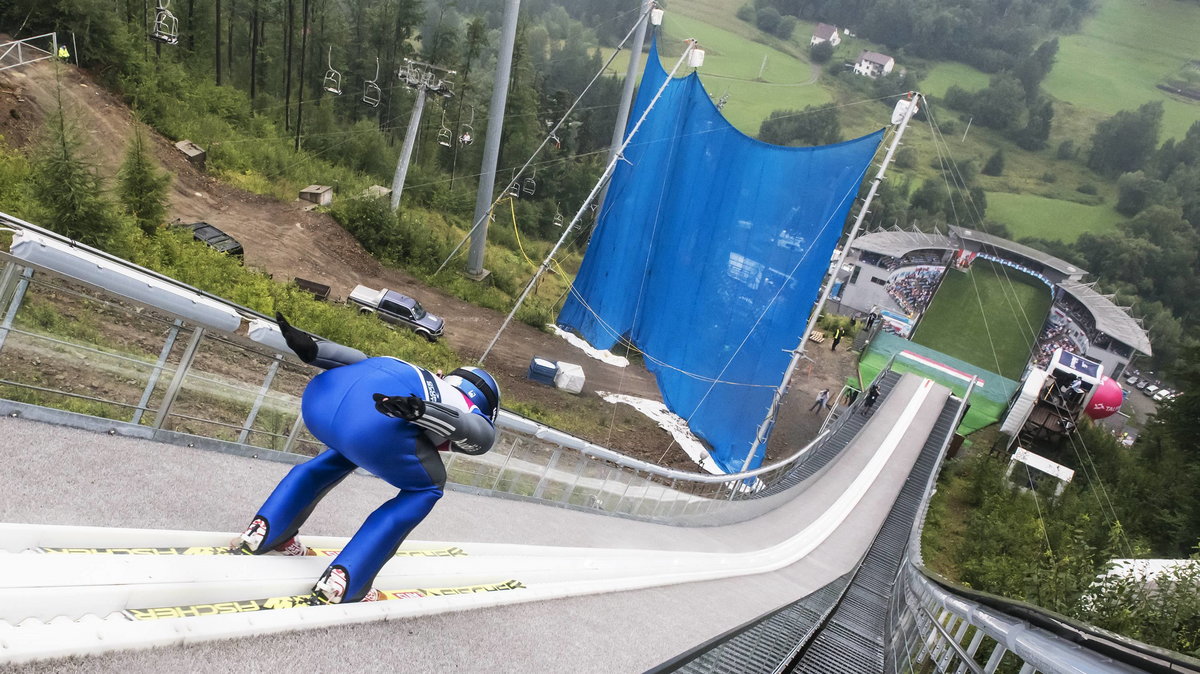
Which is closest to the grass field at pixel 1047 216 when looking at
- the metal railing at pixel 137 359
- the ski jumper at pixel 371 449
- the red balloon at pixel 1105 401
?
the red balloon at pixel 1105 401

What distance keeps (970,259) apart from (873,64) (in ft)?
295

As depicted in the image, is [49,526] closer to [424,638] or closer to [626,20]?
[424,638]

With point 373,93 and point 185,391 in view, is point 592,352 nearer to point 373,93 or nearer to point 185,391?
point 185,391

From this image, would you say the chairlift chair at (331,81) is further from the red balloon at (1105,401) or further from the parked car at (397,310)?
the red balloon at (1105,401)

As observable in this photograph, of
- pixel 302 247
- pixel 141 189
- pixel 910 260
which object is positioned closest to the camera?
pixel 141 189

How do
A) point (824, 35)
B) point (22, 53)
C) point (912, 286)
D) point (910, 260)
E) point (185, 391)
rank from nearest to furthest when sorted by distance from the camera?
point (185, 391), point (22, 53), point (910, 260), point (912, 286), point (824, 35)

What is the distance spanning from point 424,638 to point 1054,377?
A: 30950 mm

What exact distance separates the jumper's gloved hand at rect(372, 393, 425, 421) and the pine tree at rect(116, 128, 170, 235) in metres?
14.0

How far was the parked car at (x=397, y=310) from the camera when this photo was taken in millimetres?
20031

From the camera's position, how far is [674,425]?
62.9ft

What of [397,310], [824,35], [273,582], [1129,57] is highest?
[1129,57]

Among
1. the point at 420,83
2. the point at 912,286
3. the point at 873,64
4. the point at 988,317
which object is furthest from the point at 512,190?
the point at 873,64

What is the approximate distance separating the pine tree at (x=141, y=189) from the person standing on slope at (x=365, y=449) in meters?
13.5

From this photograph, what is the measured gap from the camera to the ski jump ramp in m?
2.54
